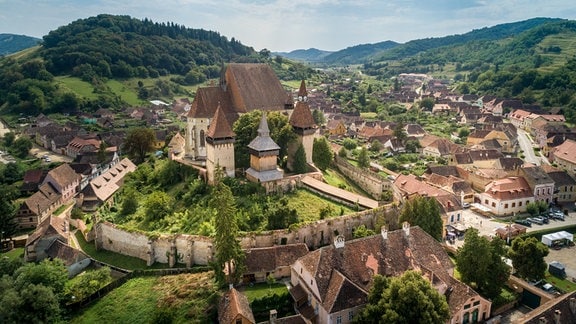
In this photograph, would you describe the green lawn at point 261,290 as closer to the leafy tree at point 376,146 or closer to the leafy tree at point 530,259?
the leafy tree at point 530,259

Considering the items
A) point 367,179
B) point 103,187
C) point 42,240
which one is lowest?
point 42,240

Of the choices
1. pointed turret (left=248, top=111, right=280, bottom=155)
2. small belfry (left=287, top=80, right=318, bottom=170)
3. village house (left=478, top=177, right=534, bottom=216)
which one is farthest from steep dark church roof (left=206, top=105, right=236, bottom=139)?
village house (left=478, top=177, right=534, bottom=216)

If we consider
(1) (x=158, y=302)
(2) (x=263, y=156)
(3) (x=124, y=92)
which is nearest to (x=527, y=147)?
(2) (x=263, y=156)

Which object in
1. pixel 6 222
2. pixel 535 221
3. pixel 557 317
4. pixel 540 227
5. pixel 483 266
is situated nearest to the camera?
pixel 557 317

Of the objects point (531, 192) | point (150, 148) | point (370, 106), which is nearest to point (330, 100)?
point (370, 106)

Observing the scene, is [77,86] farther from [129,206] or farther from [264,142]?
[264,142]

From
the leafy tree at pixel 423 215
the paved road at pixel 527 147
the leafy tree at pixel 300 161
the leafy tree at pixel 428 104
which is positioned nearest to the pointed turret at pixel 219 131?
the leafy tree at pixel 300 161

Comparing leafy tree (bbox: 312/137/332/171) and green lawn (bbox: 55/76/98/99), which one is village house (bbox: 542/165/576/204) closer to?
leafy tree (bbox: 312/137/332/171)
